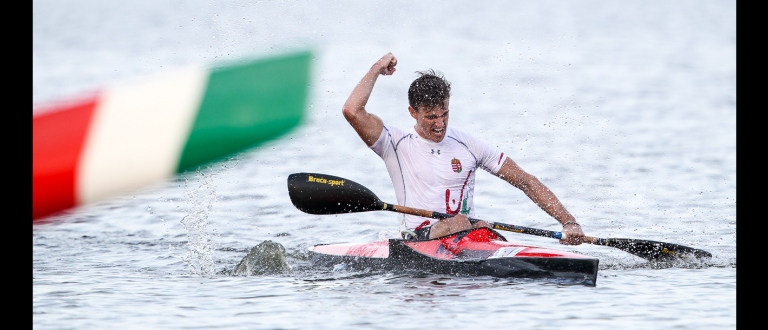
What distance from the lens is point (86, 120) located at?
10.7m

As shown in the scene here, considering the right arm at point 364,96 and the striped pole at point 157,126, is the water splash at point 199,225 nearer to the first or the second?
the striped pole at point 157,126

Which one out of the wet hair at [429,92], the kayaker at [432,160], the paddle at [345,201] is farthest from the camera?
the paddle at [345,201]

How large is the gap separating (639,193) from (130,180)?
219 inches

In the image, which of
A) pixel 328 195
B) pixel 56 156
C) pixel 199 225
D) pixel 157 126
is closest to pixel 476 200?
pixel 199 225

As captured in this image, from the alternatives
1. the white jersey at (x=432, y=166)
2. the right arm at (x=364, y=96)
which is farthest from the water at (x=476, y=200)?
the right arm at (x=364, y=96)

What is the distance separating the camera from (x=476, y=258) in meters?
8.61

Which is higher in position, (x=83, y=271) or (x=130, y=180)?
(x=130, y=180)

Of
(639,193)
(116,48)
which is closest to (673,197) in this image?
(639,193)

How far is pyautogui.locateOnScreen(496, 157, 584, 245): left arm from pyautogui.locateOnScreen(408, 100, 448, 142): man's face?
0.64 meters

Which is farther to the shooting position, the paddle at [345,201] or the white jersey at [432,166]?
the paddle at [345,201]

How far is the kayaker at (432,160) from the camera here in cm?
884

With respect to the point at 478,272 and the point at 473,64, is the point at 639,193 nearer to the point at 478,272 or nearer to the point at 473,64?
the point at 478,272

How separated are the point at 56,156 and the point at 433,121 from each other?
3.09 m

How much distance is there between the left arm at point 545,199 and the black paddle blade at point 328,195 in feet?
3.36
